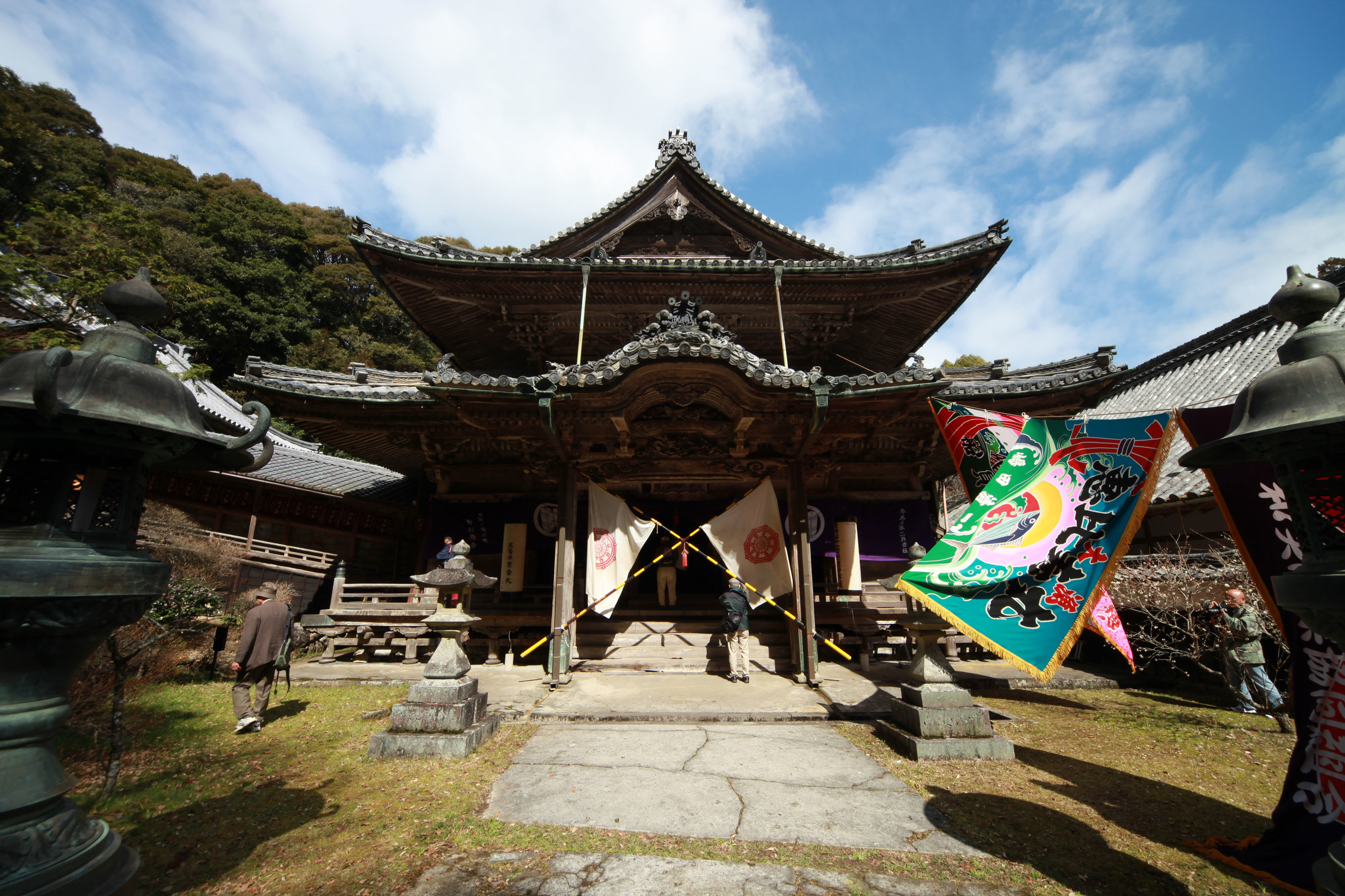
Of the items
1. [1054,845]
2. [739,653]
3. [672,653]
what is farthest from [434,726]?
[1054,845]

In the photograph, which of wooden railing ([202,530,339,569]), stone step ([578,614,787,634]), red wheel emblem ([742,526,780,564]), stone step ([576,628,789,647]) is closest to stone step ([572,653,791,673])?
stone step ([576,628,789,647])

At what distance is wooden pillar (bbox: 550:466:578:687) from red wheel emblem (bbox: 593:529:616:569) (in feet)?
1.24

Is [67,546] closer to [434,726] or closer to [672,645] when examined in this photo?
[434,726]

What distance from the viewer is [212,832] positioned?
13.8ft

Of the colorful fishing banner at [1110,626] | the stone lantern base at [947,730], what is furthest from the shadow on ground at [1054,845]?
the colorful fishing banner at [1110,626]

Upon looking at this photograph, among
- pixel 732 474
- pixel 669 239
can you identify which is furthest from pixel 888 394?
pixel 669 239

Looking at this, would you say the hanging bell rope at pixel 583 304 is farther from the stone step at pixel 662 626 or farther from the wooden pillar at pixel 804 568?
the stone step at pixel 662 626

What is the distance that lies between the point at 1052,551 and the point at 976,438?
6.00 ft

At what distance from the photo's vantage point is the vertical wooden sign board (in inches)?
433

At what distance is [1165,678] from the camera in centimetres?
965

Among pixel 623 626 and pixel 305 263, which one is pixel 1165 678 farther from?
pixel 305 263

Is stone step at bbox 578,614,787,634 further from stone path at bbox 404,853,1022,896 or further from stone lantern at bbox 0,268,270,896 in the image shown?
stone lantern at bbox 0,268,270,896

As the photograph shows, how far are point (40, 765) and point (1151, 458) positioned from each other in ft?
23.2

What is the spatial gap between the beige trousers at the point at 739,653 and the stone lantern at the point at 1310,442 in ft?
22.6
